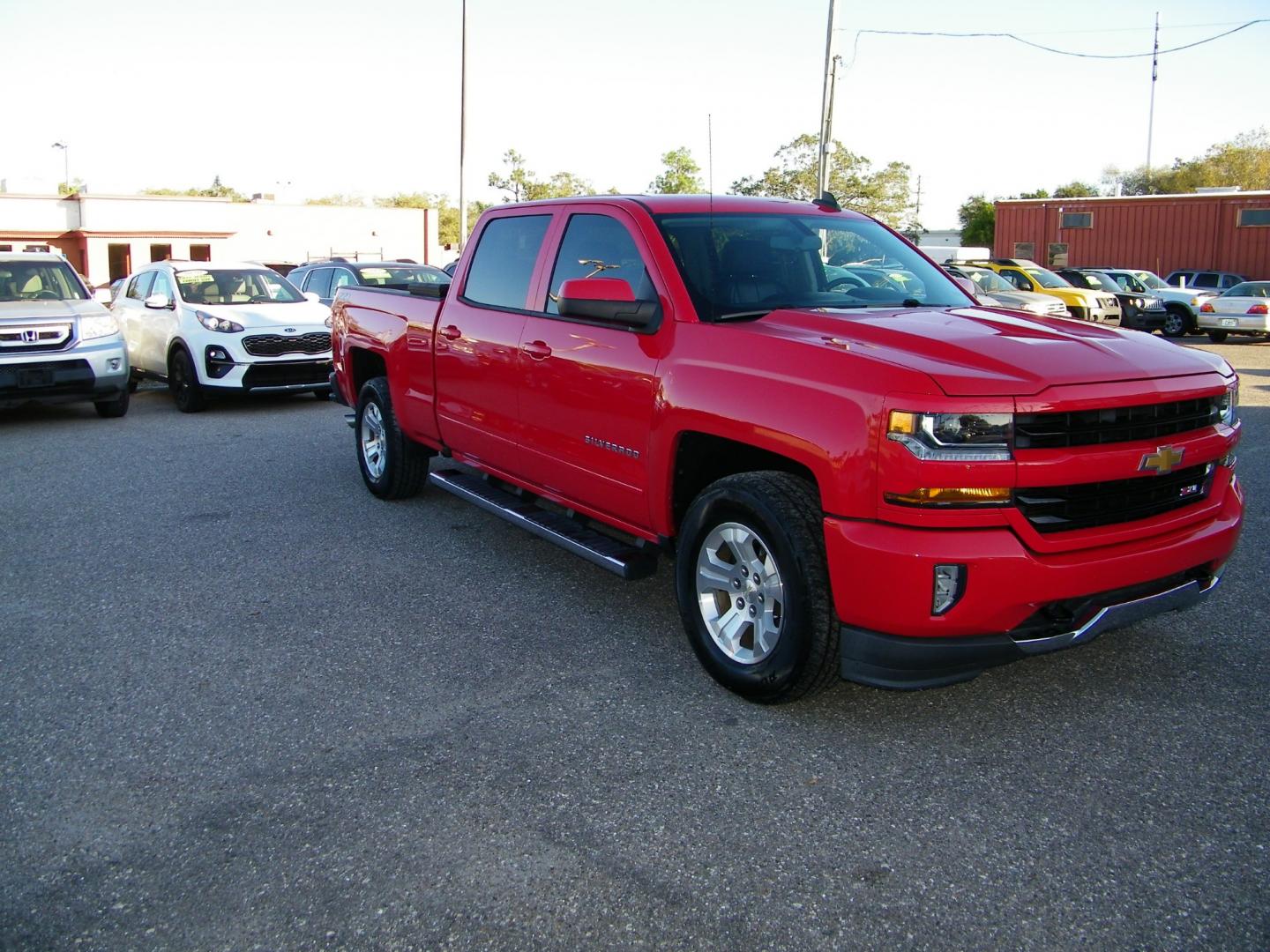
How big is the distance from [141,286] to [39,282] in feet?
7.25

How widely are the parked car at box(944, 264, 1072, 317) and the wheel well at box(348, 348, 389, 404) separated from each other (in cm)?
1168

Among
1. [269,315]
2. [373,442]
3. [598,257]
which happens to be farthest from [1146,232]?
[598,257]

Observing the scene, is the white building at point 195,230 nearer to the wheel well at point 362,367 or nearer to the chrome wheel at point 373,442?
the wheel well at point 362,367

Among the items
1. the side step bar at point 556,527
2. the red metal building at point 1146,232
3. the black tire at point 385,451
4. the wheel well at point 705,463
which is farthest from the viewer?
the red metal building at point 1146,232

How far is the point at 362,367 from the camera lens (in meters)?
7.91

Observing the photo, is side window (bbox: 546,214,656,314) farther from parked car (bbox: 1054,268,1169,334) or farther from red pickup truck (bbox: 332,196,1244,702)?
parked car (bbox: 1054,268,1169,334)

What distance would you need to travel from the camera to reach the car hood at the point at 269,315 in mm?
12406

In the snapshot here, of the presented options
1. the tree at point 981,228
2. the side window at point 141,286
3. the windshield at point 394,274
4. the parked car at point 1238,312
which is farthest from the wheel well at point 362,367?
the tree at point 981,228

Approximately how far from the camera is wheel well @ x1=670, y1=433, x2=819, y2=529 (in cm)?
437

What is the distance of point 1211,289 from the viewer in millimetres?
26344

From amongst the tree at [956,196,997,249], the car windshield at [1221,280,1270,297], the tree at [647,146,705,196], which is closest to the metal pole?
the tree at [647,146,705,196]

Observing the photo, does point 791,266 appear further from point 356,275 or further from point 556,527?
point 356,275

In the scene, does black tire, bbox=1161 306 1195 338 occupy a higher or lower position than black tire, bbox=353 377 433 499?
higher

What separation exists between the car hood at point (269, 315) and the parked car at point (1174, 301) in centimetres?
1940
